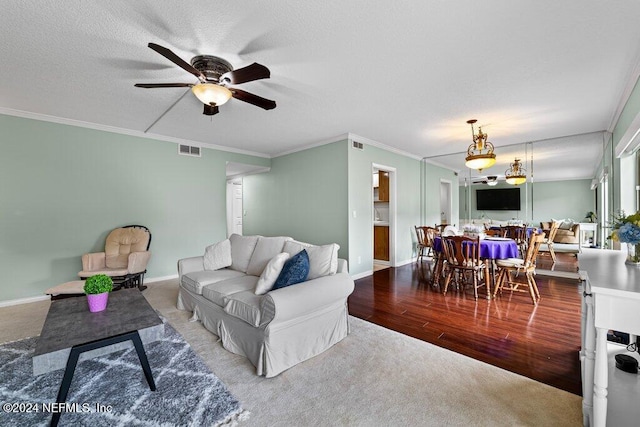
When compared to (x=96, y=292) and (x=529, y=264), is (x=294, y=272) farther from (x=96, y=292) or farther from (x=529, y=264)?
(x=529, y=264)

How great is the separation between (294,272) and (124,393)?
1.40 metres

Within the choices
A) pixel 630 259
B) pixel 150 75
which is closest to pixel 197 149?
pixel 150 75

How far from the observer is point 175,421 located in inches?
62.4

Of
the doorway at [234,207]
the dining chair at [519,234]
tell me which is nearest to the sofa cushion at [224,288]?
the dining chair at [519,234]

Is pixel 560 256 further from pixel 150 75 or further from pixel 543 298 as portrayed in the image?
pixel 150 75

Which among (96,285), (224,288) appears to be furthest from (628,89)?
(96,285)

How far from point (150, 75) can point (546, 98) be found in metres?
4.36

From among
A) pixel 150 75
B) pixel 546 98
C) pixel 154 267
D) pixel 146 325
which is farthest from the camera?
pixel 154 267

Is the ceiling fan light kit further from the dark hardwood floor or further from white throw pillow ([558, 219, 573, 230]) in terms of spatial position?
white throw pillow ([558, 219, 573, 230])

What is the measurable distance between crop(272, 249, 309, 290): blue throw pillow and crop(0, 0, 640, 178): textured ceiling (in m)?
1.79

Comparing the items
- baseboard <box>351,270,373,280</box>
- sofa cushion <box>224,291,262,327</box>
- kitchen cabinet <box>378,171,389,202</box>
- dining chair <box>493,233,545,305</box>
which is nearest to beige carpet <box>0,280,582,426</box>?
sofa cushion <box>224,291,262,327</box>

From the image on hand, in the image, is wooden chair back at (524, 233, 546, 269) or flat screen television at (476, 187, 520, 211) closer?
wooden chair back at (524, 233, 546, 269)


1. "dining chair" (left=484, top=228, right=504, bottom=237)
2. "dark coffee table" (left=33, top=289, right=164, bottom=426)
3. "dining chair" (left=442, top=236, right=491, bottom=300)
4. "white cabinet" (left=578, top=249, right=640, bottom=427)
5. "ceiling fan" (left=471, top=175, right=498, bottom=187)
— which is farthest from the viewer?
"ceiling fan" (left=471, top=175, right=498, bottom=187)

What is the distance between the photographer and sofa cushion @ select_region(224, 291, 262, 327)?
2121mm
